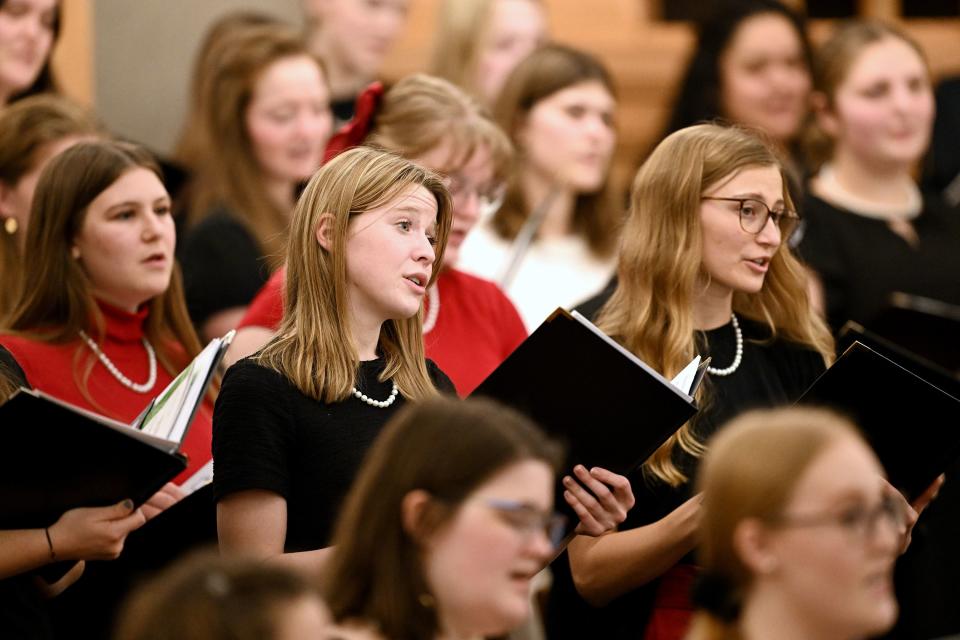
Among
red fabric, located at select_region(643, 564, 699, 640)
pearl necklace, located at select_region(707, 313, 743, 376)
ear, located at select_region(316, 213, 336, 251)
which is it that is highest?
ear, located at select_region(316, 213, 336, 251)

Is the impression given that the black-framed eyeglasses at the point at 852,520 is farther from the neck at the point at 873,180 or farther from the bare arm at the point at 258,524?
the neck at the point at 873,180

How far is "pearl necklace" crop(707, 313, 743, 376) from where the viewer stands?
2.97m

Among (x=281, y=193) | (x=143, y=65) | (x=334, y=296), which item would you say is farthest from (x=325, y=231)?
(x=143, y=65)

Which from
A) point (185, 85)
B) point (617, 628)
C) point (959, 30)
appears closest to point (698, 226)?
point (617, 628)

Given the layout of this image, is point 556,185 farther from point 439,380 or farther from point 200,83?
point 439,380

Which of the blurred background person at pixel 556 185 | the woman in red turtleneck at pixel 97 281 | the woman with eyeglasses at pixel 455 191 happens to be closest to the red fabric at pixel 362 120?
the woman with eyeglasses at pixel 455 191

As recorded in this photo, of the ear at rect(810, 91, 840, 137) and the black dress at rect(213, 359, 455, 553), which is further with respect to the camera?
the ear at rect(810, 91, 840, 137)

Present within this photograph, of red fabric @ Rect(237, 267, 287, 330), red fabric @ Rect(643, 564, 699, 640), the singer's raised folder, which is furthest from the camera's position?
red fabric @ Rect(237, 267, 287, 330)

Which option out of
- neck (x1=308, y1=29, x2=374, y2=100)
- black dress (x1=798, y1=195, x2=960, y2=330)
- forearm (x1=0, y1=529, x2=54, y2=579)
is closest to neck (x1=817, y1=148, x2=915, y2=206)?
black dress (x1=798, y1=195, x2=960, y2=330)

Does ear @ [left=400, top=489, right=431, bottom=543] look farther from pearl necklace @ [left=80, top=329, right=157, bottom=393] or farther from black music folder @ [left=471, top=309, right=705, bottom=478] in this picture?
pearl necklace @ [left=80, top=329, right=157, bottom=393]

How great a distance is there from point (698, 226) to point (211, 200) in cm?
156

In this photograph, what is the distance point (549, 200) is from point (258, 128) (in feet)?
2.55

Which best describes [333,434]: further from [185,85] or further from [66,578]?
[185,85]

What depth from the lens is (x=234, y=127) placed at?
412 cm
